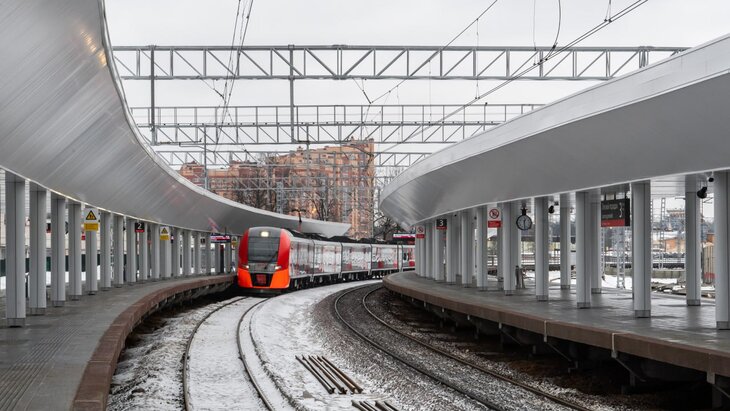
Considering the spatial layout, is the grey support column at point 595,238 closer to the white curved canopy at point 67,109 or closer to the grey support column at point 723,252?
the grey support column at point 723,252

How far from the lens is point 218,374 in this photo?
15.4 meters

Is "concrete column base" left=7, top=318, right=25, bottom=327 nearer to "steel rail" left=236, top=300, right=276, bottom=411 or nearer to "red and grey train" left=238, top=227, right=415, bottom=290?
"steel rail" left=236, top=300, right=276, bottom=411

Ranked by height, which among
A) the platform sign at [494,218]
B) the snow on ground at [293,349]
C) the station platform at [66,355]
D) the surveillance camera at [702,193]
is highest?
the surveillance camera at [702,193]

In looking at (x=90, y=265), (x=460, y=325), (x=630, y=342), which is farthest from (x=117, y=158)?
(x=630, y=342)

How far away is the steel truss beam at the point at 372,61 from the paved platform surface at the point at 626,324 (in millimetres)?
6223

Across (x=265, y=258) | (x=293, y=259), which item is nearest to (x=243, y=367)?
(x=265, y=258)

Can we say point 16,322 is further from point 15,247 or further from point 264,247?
point 264,247

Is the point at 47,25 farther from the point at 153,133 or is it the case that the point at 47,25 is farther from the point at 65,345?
the point at 153,133

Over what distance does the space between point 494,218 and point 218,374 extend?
46.4ft

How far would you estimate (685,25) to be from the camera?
49.6 ft

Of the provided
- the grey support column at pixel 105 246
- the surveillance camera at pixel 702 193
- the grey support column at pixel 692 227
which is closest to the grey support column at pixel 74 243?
the grey support column at pixel 105 246

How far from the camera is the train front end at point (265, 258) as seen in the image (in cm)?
3700

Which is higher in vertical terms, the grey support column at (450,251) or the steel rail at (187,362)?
the grey support column at (450,251)

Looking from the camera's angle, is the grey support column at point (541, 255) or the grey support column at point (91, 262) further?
the grey support column at point (91, 262)
